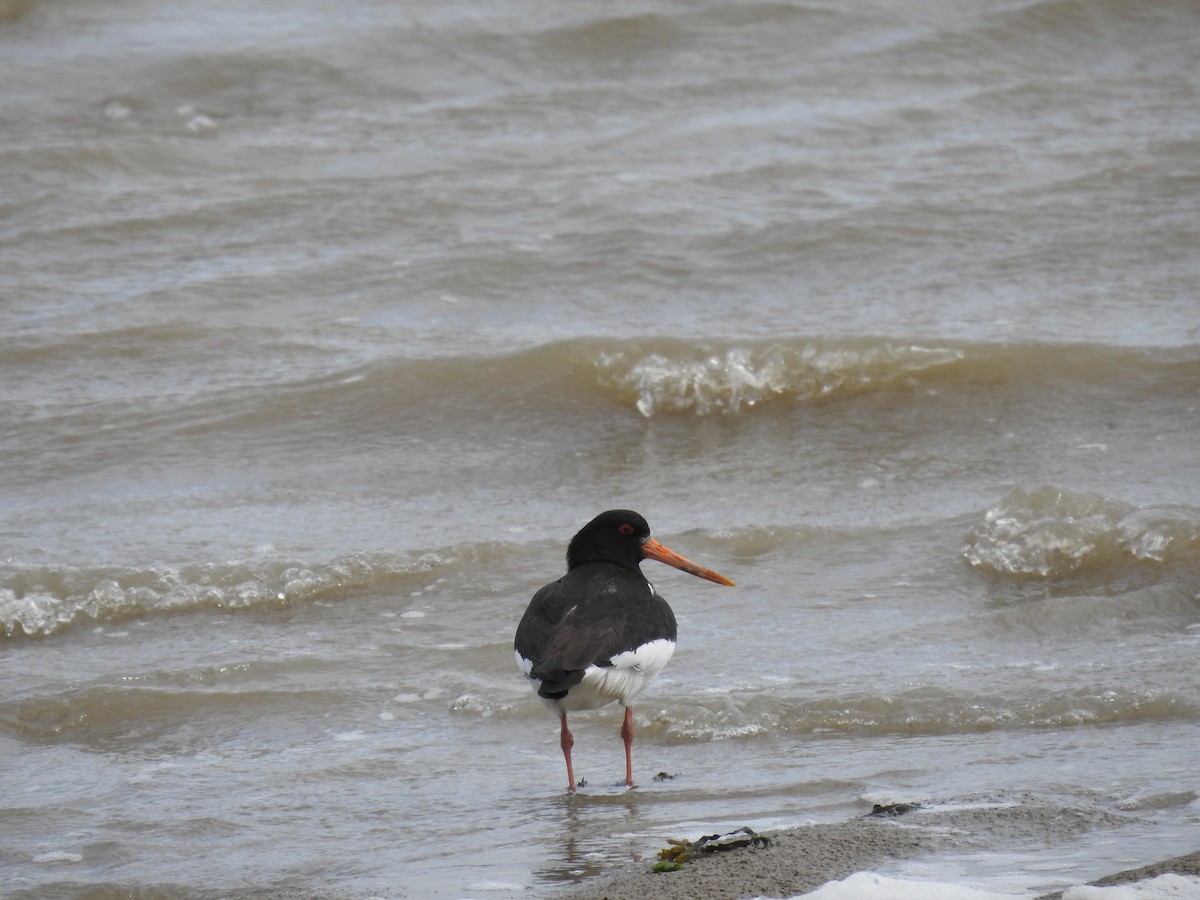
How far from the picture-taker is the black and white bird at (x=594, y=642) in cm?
489

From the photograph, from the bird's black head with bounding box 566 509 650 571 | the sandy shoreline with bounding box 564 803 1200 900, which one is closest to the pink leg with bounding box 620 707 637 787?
the bird's black head with bounding box 566 509 650 571

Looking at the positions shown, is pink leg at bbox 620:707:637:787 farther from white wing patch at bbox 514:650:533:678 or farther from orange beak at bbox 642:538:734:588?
orange beak at bbox 642:538:734:588

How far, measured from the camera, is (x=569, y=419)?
359 inches

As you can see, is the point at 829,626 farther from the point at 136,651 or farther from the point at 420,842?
the point at 136,651

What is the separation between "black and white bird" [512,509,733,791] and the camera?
4.89m

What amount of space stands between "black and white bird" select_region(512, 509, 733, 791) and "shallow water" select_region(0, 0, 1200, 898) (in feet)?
1.02

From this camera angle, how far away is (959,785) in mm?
4551

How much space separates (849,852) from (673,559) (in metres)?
2.15

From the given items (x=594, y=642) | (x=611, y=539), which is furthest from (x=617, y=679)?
(x=611, y=539)

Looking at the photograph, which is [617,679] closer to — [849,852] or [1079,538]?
[849,852]

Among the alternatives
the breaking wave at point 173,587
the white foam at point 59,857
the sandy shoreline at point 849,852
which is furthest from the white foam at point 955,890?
the breaking wave at point 173,587

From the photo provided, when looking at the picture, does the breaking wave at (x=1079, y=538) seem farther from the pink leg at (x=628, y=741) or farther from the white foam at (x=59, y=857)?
the white foam at (x=59, y=857)

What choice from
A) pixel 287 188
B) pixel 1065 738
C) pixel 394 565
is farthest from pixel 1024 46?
pixel 1065 738

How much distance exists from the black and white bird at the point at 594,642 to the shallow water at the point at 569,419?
31cm
